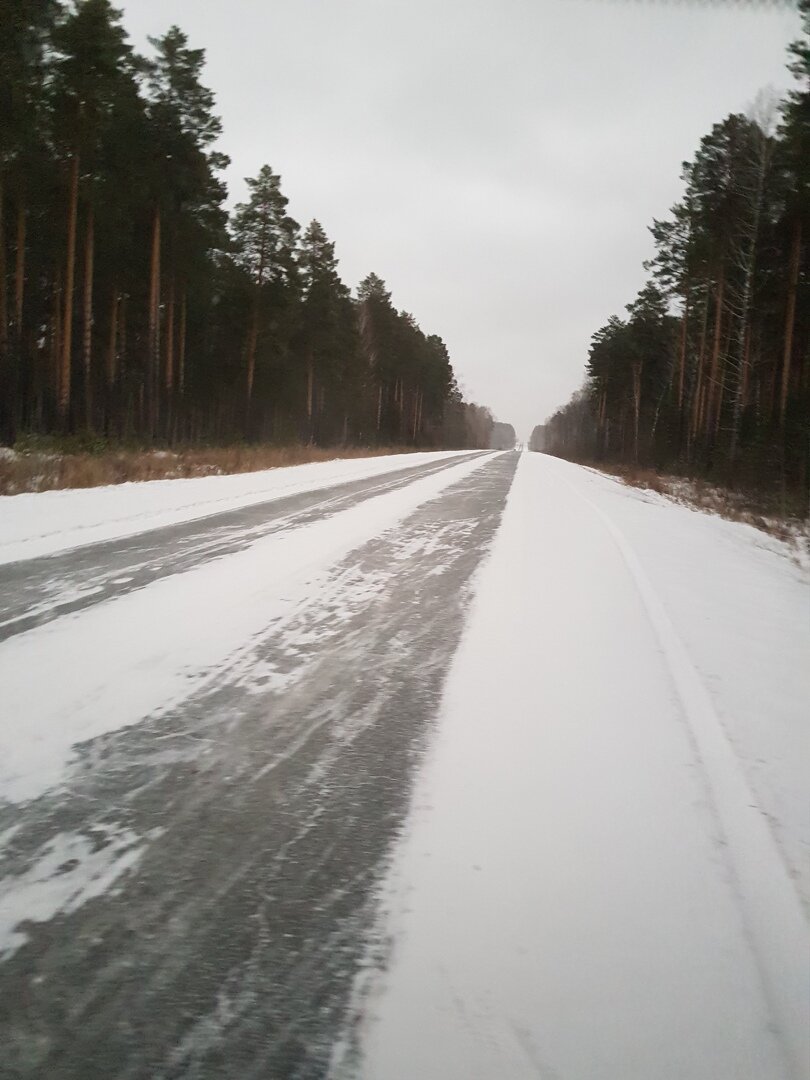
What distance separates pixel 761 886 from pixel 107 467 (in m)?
15.0

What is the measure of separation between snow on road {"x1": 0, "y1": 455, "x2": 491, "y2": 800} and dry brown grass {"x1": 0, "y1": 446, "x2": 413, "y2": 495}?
7835mm

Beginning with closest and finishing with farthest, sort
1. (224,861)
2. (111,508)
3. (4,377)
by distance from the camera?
(224,861), (111,508), (4,377)

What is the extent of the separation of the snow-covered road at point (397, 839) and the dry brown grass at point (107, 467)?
26.7 feet

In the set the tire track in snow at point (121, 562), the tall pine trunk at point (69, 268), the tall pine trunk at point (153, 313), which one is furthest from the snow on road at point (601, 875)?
the tall pine trunk at point (153, 313)

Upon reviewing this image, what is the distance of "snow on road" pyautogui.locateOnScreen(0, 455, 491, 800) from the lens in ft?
9.41

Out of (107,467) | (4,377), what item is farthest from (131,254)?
(107,467)

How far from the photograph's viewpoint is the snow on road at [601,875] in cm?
151

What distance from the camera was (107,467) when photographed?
14844 mm

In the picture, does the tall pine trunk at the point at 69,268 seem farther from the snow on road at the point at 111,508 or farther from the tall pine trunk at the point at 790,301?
the tall pine trunk at the point at 790,301

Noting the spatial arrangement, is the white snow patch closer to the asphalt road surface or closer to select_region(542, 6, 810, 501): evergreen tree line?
the asphalt road surface

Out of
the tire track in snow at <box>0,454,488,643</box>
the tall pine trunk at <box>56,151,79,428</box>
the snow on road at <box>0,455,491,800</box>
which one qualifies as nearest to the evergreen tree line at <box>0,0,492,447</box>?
the tall pine trunk at <box>56,151,79,428</box>

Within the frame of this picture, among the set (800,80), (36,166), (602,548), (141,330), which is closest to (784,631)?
(602,548)

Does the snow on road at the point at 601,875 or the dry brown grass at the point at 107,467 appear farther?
the dry brown grass at the point at 107,467

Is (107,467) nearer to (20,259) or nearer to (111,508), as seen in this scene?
(111,508)
